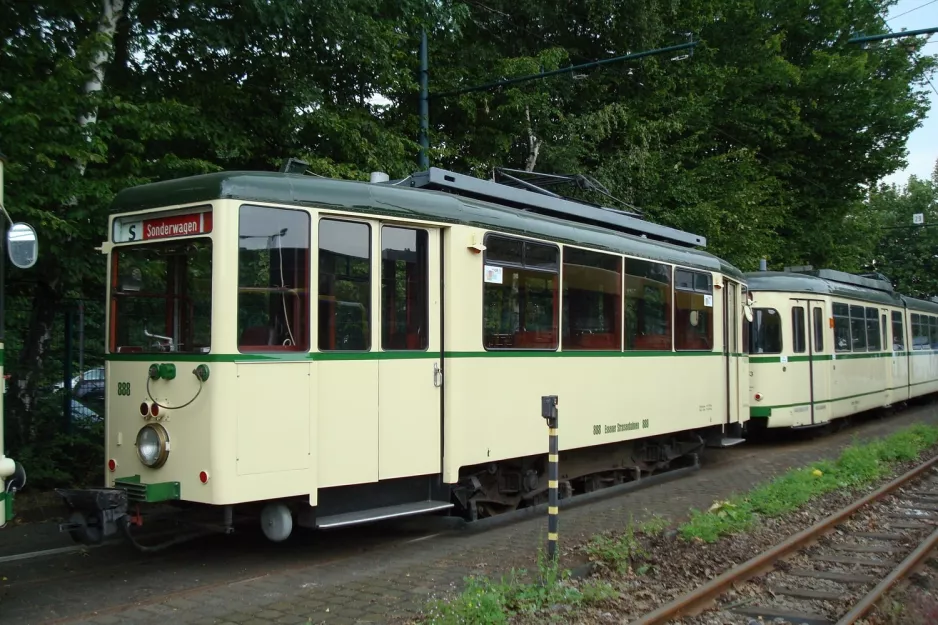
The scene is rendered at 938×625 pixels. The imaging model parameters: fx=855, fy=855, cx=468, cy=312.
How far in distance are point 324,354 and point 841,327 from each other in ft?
45.1

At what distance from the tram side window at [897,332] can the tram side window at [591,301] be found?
46.4 ft

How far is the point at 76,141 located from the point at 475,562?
5353 millimetres

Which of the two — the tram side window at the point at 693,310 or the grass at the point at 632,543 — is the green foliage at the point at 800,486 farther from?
the tram side window at the point at 693,310

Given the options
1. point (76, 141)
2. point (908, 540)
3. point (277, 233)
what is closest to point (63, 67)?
point (76, 141)

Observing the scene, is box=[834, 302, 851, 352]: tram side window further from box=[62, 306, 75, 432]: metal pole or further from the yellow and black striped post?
box=[62, 306, 75, 432]: metal pole

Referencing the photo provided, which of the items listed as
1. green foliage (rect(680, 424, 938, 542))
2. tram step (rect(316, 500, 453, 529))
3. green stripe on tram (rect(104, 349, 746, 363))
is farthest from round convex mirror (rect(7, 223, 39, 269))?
green foliage (rect(680, 424, 938, 542))

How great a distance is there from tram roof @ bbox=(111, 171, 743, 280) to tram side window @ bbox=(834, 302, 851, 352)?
394 inches

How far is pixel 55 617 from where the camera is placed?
18.1 ft

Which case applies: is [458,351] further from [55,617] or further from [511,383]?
[55,617]

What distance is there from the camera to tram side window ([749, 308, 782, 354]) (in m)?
15.6

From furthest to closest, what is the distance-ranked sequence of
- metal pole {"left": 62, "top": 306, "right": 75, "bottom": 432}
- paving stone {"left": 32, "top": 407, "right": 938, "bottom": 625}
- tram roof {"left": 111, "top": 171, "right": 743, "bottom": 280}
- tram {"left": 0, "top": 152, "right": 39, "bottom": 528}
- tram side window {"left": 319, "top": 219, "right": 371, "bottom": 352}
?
1. metal pole {"left": 62, "top": 306, "right": 75, "bottom": 432}
2. tram side window {"left": 319, "top": 219, "right": 371, "bottom": 352}
3. tram roof {"left": 111, "top": 171, "right": 743, "bottom": 280}
4. paving stone {"left": 32, "top": 407, "right": 938, "bottom": 625}
5. tram {"left": 0, "top": 152, "right": 39, "bottom": 528}

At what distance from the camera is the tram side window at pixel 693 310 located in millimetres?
11102

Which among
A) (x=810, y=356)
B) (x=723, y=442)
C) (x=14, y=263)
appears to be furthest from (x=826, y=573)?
(x=810, y=356)

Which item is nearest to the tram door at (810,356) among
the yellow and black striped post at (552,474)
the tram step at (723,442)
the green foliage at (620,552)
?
the tram step at (723,442)
